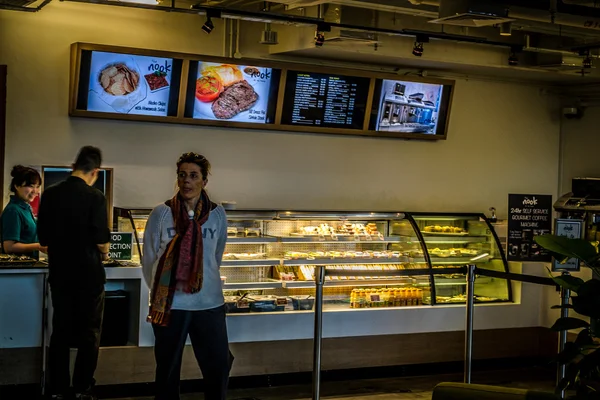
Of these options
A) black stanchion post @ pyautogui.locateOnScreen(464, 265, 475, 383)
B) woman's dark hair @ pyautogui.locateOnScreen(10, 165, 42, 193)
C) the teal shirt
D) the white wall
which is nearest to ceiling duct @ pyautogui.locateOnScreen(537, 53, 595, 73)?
the white wall

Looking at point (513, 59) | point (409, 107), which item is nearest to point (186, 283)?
point (409, 107)

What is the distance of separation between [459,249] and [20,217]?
12.9 ft

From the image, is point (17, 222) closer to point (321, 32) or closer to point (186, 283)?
point (186, 283)

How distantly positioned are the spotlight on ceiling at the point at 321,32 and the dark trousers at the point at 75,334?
2.73 meters

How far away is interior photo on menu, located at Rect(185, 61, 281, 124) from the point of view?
25.7 ft

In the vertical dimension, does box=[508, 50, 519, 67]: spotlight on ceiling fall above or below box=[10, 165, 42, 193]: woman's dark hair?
above

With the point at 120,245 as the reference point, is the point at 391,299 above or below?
below

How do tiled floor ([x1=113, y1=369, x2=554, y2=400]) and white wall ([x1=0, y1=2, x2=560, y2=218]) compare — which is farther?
white wall ([x1=0, y1=2, x2=560, y2=218])

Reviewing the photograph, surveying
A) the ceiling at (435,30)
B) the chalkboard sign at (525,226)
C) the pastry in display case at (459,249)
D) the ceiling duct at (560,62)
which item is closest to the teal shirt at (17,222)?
the ceiling at (435,30)

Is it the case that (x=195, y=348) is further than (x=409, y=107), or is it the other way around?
(x=409, y=107)

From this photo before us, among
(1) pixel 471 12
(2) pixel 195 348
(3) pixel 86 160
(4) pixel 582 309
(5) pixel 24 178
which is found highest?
(1) pixel 471 12

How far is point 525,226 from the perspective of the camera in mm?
7605

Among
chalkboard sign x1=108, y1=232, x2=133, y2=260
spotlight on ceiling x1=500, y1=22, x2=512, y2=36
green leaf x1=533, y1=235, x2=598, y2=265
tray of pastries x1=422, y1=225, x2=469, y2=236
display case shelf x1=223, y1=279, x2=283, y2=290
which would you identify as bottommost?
display case shelf x1=223, y1=279, x2=283, y2=290

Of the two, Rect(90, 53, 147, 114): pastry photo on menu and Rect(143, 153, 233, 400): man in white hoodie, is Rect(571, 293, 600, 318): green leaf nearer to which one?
Rect(143, 153, 233, 400): man in white hoodie
